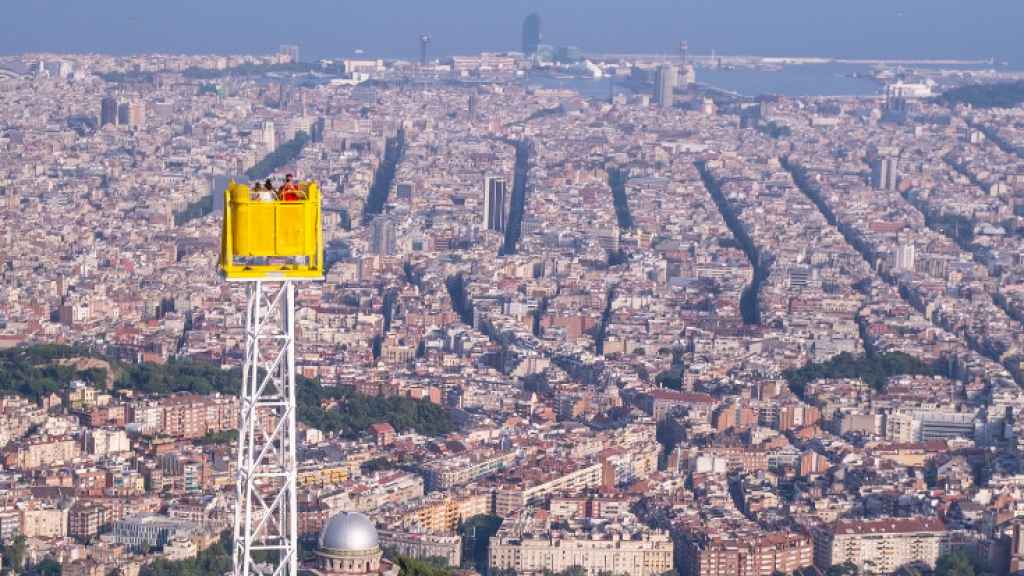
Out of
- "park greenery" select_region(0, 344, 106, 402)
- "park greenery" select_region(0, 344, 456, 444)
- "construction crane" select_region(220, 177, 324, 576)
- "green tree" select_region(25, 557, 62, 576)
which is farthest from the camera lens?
"park greenery" select_region(0, 344, 106, 402)

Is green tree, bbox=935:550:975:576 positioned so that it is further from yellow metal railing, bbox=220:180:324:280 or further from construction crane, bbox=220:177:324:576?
yellow metal railing, bbox=220:180:324:280

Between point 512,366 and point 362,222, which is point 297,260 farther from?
point 362,222

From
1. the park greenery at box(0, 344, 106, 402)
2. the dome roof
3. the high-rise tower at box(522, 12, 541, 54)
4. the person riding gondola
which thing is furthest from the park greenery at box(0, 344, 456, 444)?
the high-rise tower at box(522, 12, 541, 54)

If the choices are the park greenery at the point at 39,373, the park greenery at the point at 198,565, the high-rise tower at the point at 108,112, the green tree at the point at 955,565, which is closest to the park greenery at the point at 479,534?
the park greenery at the point at 198,565

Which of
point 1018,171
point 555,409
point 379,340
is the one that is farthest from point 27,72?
point 555,409

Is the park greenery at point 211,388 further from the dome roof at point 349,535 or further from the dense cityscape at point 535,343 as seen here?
the dome roof at point 349,535

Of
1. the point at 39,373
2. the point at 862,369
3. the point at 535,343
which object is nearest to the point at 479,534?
the point at 39,373

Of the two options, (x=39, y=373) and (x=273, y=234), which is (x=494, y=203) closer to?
(x=39, y=373)

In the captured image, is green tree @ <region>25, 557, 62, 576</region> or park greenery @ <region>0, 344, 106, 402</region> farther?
park greenery @ <region>0, 344, 106, 402</region>
